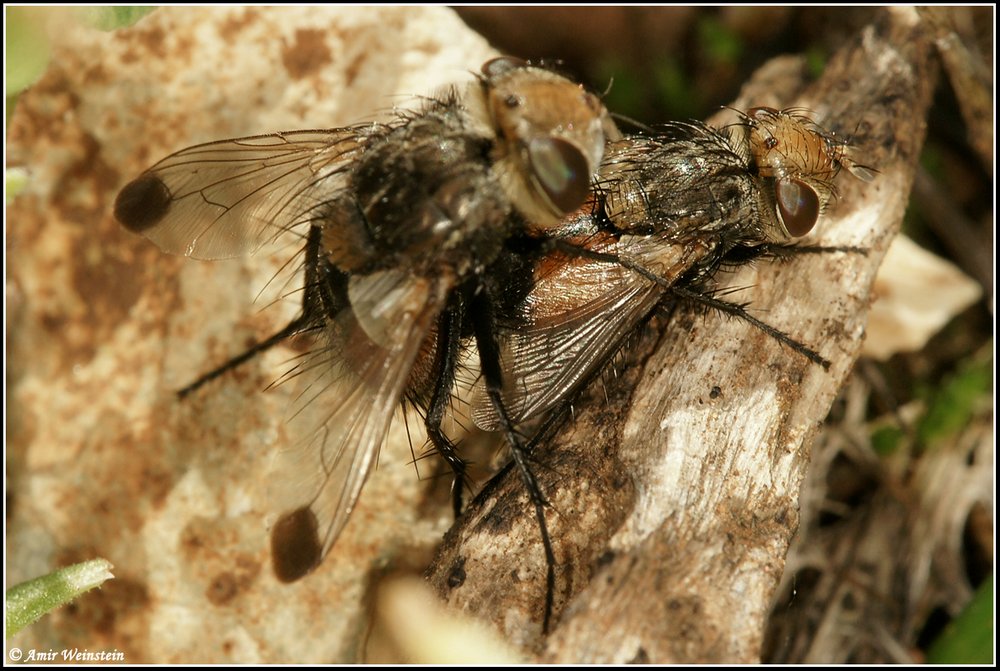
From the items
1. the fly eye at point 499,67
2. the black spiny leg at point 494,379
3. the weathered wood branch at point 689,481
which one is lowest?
the weathered wood branch at point 689,481

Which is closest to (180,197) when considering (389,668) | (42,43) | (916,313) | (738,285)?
(42,43)

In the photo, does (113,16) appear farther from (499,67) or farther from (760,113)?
(760,113)

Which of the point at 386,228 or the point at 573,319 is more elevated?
the point at 386,228

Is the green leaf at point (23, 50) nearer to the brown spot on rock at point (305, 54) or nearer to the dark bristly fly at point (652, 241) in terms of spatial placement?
the brown spot on rock at point (305, 54)

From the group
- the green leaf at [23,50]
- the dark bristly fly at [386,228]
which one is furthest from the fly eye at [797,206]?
the green leaf at [23,50]

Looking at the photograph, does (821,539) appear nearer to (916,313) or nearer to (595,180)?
(916,313)

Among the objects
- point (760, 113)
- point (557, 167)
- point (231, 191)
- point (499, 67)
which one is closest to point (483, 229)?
point (557, 167)

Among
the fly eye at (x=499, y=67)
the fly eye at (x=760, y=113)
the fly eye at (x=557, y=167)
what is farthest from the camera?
the fly eye at (x=760, y=113)
